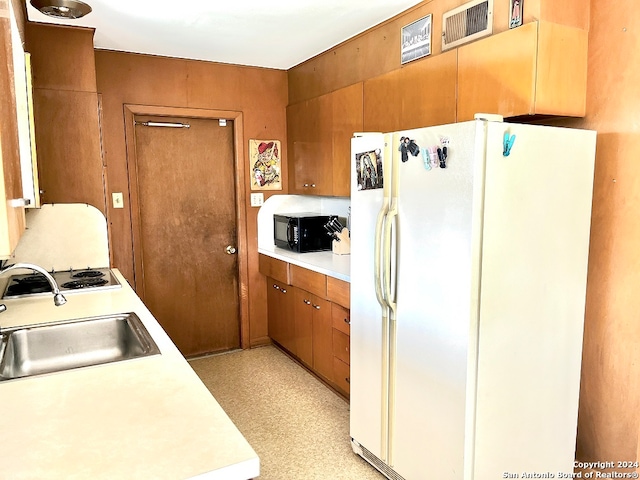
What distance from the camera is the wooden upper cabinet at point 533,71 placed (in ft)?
6.23

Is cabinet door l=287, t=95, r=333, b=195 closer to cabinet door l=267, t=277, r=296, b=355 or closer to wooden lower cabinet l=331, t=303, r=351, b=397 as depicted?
cabinet door l=267, t=277, r=296, b=355

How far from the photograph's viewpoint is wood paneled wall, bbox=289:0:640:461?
190cm

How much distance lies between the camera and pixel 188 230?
3717mm

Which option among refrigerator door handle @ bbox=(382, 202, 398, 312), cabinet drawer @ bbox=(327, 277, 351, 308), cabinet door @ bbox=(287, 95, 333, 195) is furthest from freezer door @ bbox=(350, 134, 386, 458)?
cabinet door @ bbox=(287, 95, 333, 195)

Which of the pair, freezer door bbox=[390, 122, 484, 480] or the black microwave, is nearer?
freezer door bbox=[390, 122, 484, 480]

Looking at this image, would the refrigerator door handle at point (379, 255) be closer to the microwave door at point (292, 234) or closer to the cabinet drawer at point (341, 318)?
the cabinet drawer at point (341, 318)

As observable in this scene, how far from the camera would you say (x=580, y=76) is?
79.3 inches

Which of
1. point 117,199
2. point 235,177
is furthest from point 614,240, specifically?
point 117,199

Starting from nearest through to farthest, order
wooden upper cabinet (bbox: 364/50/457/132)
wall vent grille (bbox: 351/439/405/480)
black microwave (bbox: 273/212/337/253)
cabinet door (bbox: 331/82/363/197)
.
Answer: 1. wall vent grille (bbox: 351/439/405/480)
2. wooden upper cabinet (bbox: 364/50/457/132)
3. cabinet door (bbox: 331/82/363/197)
4. black microwave (bbox: 273/212/337/253)

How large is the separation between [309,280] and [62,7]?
2.08 metres

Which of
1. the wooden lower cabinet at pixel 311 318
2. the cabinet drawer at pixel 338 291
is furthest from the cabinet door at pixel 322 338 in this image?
the cabinet drawer at pixel 338 291

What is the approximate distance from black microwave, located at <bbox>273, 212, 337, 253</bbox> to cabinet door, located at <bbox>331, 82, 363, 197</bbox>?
37 centimetres

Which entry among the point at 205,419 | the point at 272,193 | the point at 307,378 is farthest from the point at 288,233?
the point at 205,419

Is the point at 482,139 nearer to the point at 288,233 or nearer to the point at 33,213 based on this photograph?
the point at 288,233
